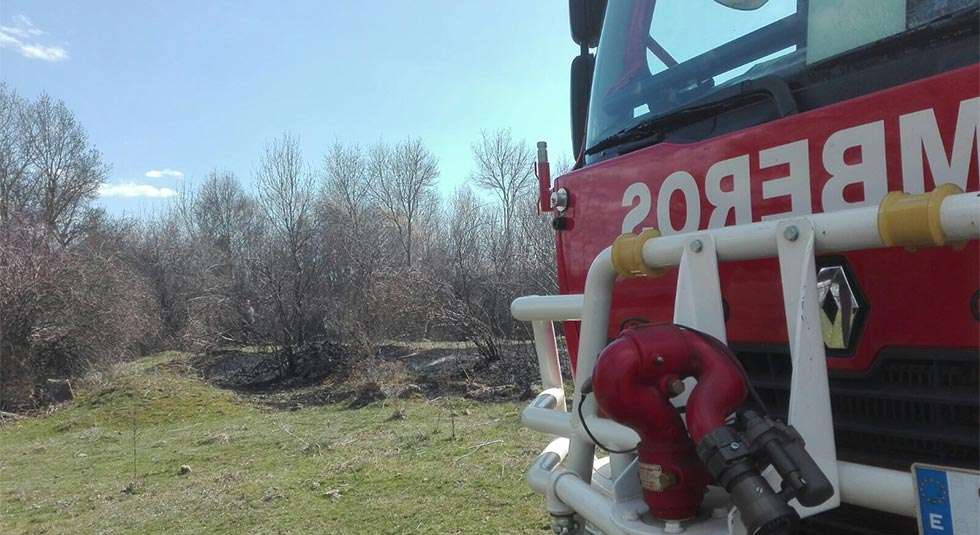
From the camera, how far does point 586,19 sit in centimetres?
271

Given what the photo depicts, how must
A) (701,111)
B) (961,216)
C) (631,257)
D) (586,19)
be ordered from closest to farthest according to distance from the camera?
1. (961,216)
2. (631,257)
3. (701,111)
4. (586,19)

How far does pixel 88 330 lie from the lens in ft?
50.0

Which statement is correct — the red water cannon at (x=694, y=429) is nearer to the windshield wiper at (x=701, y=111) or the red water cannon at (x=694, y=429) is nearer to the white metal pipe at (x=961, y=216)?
the white metal pipe at (x=961, y=216)

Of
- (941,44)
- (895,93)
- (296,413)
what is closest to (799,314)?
(895,93)

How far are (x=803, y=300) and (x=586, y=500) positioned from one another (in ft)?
2.38

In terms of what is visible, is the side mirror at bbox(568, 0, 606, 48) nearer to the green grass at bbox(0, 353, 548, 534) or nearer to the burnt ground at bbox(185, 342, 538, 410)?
the green grass at bbox(0, 353, 548, 534)

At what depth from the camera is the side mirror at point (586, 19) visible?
2.69 meters

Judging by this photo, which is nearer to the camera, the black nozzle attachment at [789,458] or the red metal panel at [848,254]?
the black nozzle attachment at [789,458]

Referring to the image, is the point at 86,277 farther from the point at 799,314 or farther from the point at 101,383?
the point at 799,314

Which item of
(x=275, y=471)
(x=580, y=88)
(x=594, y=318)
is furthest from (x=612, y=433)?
(x=275, y=471)

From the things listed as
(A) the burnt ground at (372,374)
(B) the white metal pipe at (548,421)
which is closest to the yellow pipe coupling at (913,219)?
(B) the white metal pipe at (548,421)

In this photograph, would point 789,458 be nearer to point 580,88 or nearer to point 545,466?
point 545,466

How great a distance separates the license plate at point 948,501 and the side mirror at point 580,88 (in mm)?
2012

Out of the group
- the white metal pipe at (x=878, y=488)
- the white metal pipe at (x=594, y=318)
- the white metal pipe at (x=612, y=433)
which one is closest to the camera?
the white metal pipe at (x=878, y=488)
